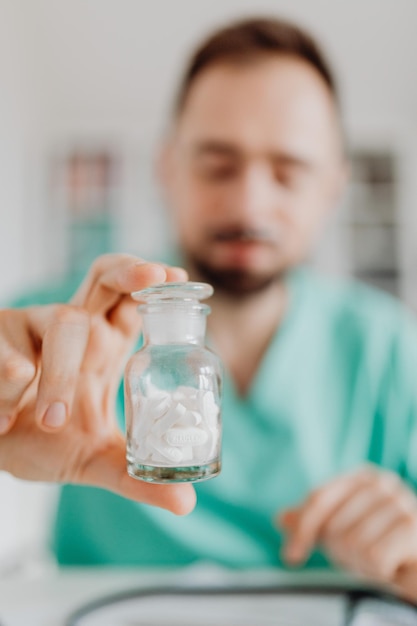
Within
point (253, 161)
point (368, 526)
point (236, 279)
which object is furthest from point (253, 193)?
point (368, 526)

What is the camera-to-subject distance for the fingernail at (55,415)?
1.10ft

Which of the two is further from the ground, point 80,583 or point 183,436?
point 183,436

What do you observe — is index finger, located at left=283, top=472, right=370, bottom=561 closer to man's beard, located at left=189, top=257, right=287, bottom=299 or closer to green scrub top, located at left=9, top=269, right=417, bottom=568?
green scrub top, located at left=9, top=269, right=417, bottom=568

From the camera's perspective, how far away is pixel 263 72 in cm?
93

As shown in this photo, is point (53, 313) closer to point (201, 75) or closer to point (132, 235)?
→ point (201, 75)

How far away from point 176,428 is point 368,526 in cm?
41

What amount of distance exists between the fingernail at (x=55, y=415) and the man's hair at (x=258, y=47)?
778mm

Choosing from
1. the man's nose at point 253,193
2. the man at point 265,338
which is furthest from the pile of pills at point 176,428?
the man's nose at point 253,193

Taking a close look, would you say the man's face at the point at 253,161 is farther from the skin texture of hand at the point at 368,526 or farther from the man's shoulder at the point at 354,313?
the skin texture of hand at the point at 368,526

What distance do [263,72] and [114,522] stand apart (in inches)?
31.3

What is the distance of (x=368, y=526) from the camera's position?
63cm

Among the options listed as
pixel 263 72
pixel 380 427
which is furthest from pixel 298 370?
pixel 263 72

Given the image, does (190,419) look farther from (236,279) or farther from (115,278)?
(236,279)

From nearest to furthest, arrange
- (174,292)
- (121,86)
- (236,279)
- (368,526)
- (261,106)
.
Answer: (174,292), (368,526), (261,106), (236,279), (121,86)
